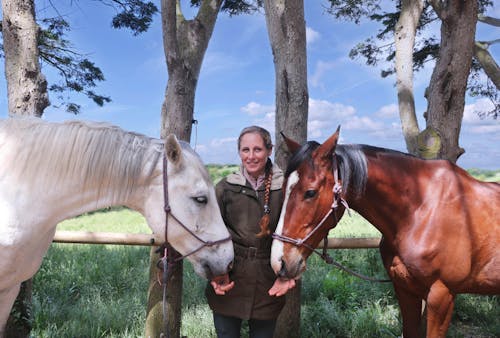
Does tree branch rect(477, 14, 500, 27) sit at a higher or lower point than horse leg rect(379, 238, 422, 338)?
higher

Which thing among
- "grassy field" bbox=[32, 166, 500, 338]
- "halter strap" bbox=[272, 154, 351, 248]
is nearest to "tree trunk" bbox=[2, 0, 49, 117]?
"grassy field" bbox=[32, 166, 500, 338]

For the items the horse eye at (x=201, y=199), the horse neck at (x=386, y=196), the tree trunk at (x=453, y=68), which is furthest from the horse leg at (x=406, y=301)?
the tree trunk at (x=453, y=68)

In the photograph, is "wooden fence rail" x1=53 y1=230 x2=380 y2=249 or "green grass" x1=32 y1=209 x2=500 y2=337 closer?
"wooden fence rail" x1=53 y1=230 x2=380 y2=249

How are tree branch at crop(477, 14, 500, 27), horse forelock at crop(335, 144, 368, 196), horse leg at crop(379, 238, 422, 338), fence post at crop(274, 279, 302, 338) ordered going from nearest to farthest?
1. horse forelock at crop(335, 144, 368, 196)
2. horse leg at crop(379, 238, 422, 338)
3. fence post at crop(274, 279, 302, 338)
4. tree branch at crop(477, 14, 500, 27)

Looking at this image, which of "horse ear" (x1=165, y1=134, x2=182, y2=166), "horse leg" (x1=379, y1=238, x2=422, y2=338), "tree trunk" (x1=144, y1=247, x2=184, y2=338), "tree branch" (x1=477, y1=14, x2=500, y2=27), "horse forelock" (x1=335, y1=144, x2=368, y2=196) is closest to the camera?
"horse ear" (x1=165, y1=134, x2=182, y2=166)

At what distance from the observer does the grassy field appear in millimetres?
3693

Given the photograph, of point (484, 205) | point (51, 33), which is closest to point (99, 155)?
point (484, 205)

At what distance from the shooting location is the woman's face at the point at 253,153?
7.46 ft

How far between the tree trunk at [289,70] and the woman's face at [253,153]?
0.94 m

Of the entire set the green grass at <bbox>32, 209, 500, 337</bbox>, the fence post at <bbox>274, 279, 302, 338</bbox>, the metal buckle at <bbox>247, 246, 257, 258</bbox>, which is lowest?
the green grass at <bbox>32, 209, 500, 337</bbox>

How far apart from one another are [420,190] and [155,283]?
7.14 ft

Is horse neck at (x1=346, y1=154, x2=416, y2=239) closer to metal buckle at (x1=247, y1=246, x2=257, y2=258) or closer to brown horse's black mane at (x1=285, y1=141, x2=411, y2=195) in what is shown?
brown horse's black mane at (x1=285, y1=141, x2=411, y2=195)

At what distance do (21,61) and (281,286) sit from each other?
2.97 metres

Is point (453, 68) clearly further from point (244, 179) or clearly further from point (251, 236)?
point (251, 236)
